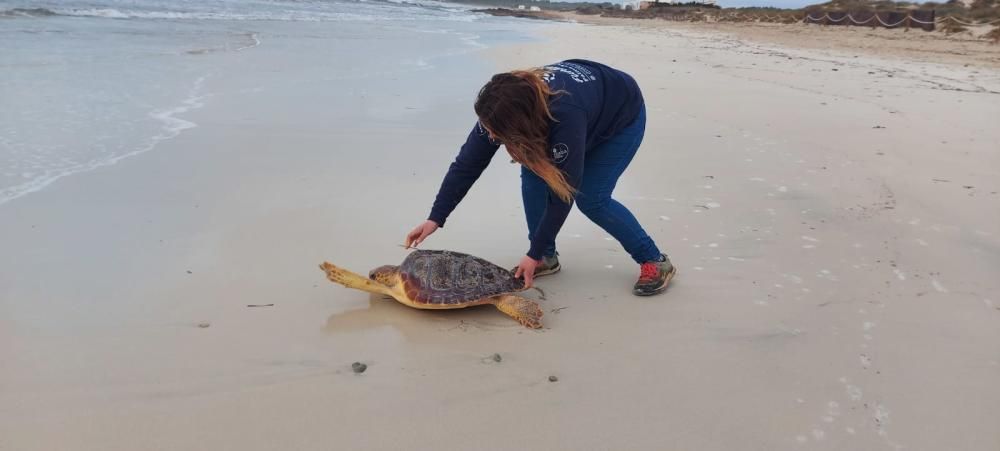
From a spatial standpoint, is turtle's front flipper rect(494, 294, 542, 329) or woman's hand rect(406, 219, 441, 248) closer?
turtle's front flipper rect(494, 294, 542, 329)

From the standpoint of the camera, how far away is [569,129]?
2309 mm

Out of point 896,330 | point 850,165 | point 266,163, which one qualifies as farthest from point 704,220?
point 266,163

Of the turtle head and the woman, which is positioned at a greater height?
the woman

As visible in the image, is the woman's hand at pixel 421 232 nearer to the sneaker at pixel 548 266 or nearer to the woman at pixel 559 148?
the woman at pixel 559 148

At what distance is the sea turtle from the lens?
2.58 meters

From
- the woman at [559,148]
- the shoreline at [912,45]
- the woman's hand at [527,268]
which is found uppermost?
the shoreline at [912,45]

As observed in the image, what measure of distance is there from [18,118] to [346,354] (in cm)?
442

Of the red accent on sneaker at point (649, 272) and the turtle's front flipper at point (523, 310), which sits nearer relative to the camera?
the turtle's front flipper at point (523, 310)

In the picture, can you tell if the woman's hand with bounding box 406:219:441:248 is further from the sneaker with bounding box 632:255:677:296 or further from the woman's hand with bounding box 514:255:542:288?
the sneaker with bounding box 632:255:677:296

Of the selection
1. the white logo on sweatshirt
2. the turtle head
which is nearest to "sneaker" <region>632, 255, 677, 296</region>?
the white logo on sweatshirt

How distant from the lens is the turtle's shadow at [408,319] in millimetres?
2559

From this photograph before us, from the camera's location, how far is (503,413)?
2055 mm

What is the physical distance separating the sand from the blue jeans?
226mm

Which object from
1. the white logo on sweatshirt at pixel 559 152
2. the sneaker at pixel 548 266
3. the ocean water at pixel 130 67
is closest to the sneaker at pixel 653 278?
the sneaker at pixel 548 266
